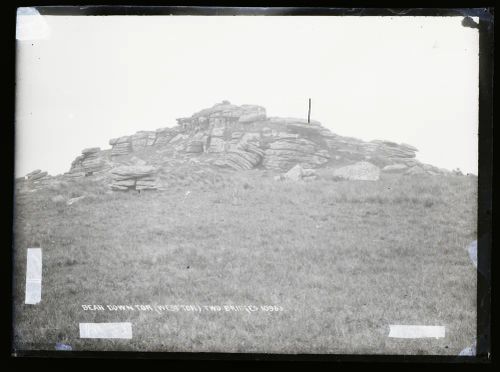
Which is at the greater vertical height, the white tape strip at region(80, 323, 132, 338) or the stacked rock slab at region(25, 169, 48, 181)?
the stacked rock slab at region(25, 169, 48, 181)

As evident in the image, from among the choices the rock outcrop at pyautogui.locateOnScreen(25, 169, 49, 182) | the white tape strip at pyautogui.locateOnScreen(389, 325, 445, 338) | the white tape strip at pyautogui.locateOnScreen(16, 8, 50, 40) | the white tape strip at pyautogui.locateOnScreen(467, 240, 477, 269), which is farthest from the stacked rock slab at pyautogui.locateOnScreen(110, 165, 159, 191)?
the white tape strip at pyautogui.locateOnScreen(467, 240, 477, 269)

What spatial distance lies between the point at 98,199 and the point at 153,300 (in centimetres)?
232

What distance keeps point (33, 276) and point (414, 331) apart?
25.4 feet

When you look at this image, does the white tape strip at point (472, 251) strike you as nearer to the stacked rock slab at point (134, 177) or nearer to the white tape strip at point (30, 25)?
the stacked rock slab at point (134, 177)

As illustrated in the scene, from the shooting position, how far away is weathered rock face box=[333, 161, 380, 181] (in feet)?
22.3

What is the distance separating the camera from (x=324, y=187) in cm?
686

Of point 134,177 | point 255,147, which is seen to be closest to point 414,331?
point 255,147

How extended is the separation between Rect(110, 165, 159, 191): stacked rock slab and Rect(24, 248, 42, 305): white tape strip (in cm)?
Result: 206

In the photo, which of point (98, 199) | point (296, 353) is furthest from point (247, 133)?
point (296, 353)

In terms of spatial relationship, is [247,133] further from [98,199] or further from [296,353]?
[296,353]

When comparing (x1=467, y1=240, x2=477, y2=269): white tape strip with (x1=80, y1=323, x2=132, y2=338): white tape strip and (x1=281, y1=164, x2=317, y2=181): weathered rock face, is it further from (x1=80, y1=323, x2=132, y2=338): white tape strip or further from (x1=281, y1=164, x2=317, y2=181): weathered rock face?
(x1=80, y1=323, x2=132, y2=338): white tape strip

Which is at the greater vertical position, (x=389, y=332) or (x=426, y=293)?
(x=426, y=293)

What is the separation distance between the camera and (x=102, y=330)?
6.66m

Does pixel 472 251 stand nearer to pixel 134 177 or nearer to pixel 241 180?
pixel 241 180
